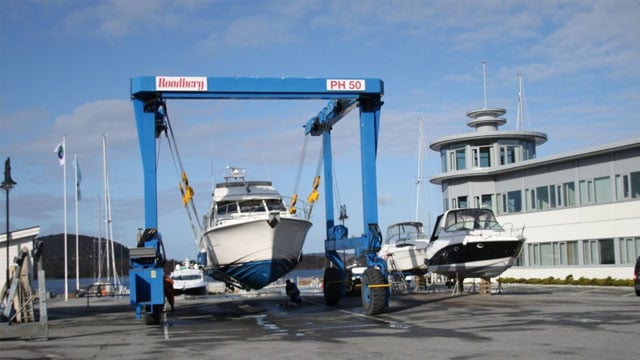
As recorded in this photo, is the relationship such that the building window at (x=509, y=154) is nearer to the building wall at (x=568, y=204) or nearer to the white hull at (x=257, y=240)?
the building wall at (x=568, y=204)

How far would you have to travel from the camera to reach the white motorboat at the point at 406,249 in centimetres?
3575

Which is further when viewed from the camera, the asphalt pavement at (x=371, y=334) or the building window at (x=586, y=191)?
the building window at (x=586, y=191)

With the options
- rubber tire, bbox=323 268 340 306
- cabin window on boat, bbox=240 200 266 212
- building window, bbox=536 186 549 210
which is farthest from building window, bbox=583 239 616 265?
cabin window on boat, bbox=240 200 266 212

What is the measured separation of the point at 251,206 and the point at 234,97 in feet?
22.3

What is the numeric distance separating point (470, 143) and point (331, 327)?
2716 centimetres

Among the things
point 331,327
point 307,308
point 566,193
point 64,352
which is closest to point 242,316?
point 307,308

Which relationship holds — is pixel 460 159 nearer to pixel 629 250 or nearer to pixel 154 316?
pixel 629 250

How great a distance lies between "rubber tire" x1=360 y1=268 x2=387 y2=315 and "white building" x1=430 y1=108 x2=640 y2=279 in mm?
16994

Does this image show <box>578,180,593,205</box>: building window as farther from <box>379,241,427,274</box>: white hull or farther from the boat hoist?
the boat hoist

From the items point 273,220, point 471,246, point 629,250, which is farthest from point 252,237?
point 629,250

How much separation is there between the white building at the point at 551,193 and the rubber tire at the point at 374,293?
17.0 metres

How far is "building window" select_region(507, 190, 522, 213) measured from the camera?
41.0 m

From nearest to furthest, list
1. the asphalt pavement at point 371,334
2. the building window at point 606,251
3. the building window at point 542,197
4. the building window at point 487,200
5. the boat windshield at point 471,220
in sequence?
1. the asphalt pavement at point 371,334
2. the boat windshield at point 471,220
3. the building window at point 606,251
4. the building window at point 542,197
5. the building window at point 487,200

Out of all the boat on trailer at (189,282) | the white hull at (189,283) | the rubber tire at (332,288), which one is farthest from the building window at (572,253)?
the white hull at (189,283)
